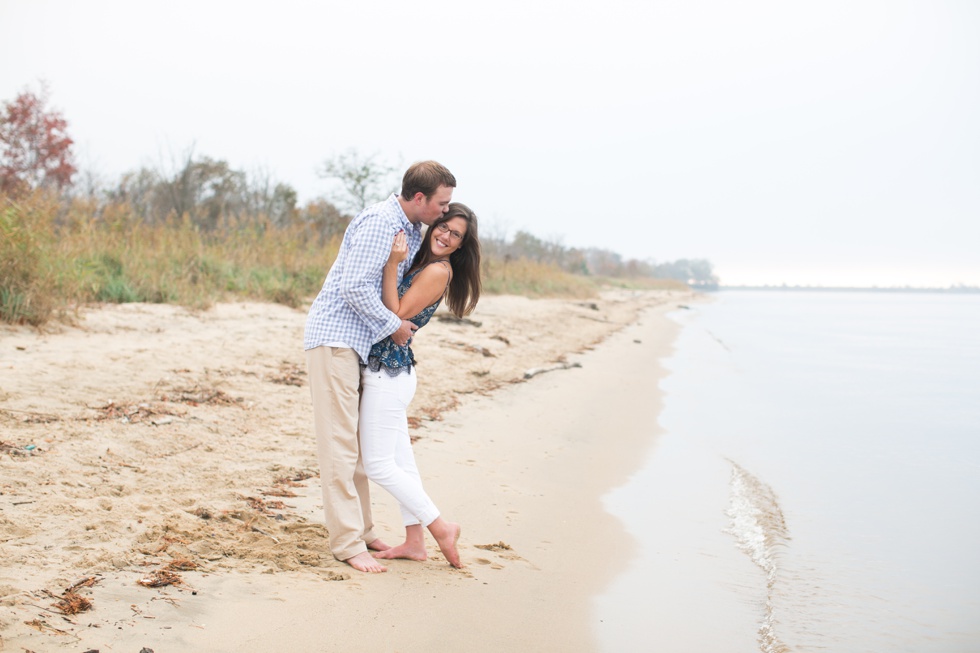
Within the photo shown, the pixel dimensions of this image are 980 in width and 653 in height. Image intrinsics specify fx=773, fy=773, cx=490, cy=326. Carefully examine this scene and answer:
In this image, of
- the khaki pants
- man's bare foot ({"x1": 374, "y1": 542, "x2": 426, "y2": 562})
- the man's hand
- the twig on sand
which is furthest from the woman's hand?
the twig on sand

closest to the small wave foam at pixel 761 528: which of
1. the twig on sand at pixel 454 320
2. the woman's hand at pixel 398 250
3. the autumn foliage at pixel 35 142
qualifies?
the woman's hand at pixel 398 250

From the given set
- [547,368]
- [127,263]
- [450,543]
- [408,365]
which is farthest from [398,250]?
[127,263]

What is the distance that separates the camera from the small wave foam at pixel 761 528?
11.3 ft

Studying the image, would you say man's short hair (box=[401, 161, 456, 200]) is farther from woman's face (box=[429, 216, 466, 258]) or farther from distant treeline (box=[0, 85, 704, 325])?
distant treeline (box=[0, 85, 704, 325])

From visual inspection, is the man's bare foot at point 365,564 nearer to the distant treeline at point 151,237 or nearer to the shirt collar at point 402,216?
the shirt collar at point 402,216

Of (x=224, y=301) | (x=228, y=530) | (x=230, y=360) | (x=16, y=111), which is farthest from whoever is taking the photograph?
(x=16, y=111)

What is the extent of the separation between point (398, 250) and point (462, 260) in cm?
39

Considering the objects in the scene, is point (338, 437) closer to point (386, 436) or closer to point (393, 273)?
point (386, 436)

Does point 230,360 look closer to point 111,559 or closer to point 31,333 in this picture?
point 31,333

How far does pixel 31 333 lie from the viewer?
648 centimetres

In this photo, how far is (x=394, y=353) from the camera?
11.3 feet

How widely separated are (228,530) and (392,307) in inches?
52.4

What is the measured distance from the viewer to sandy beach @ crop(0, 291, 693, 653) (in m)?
2.78

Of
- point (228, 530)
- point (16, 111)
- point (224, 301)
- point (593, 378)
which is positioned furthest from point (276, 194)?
point (228, 530)
